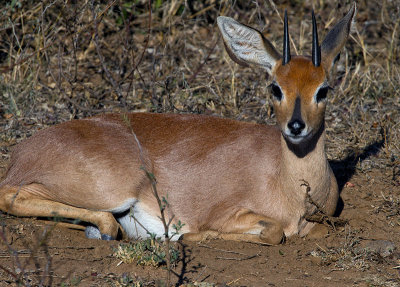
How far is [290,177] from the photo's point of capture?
5766mm

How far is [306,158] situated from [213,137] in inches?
43.9

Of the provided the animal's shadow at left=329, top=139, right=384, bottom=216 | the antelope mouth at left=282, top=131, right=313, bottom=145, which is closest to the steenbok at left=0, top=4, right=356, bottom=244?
the antelope mouth at left=282, top=131, right=313, bottom=145

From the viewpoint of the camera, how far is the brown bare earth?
16.2 feet

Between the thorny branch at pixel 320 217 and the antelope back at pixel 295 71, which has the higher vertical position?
A: the antelope back at pixel 295 71

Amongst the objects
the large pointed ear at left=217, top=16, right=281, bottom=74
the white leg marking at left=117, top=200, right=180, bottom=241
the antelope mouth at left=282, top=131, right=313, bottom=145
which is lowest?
the white leg marking at left=117, top=200, right=180, bottom=241

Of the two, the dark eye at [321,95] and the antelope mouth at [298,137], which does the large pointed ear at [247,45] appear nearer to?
the dark eye at [321,95]

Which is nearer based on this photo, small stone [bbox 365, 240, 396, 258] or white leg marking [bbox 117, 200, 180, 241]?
small stone [bbox 365, 240, 396, 258]

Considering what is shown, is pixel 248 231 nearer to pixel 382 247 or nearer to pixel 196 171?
pixel 196 171

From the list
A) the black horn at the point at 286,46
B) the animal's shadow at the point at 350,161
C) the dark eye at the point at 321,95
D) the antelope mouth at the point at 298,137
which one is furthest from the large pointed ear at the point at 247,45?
the animal's shadow at the point at 350,161

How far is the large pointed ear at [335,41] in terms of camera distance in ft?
18.9

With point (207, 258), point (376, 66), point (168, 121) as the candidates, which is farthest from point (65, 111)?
point (376, 66)

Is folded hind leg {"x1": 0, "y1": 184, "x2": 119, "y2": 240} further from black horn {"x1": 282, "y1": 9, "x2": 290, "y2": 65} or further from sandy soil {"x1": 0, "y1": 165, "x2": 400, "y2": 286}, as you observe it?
black horn {"x1": 282, "y1": 9, "x2": 290, "y2": 65}

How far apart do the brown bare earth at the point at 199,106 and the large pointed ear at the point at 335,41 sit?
1.51 m

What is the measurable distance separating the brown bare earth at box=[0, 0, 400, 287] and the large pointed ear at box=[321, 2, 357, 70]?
1.51 metres
